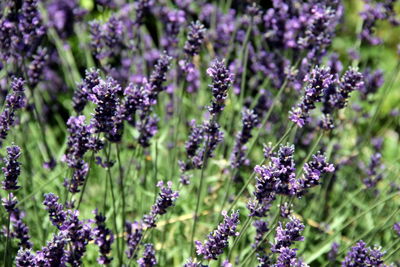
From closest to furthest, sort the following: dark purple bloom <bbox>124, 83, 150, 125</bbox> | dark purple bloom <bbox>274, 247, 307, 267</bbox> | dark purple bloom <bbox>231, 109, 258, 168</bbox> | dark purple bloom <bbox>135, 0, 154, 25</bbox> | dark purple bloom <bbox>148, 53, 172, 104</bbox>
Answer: dark purple bloom <bbox>274, 247, 307, 267</bbox>
dark purple bloom <bbox>124, 83, 150, 125</bbox>
dark purple bloom <bbox>148, 53, 172, 104</bbox>
dark purple bloom <bbox>231, 109, 258, 168</bbox>
dark purple bloom <bbox>135, 0, 154, 25</bbox>

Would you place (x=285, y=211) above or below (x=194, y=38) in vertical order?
below

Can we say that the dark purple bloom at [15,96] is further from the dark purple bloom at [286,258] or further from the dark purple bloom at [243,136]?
the dark purple bloom at [286,258]

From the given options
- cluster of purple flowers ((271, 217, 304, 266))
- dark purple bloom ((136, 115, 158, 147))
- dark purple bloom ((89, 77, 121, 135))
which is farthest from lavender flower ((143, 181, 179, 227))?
dark purple bloom ((136, 115, 158, 147))

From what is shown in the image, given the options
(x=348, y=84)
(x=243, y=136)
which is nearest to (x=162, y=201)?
(x=243, y=136)

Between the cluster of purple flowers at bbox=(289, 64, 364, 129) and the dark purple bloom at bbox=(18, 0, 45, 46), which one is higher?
the dark purple bloom at bbox=(18, 0, 45, 46)

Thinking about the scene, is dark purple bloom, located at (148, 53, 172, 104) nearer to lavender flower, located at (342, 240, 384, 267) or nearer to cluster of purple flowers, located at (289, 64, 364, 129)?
cluster of purple flowers, located at (289, 64, 364, 129)

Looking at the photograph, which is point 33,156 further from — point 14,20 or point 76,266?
point 76,266

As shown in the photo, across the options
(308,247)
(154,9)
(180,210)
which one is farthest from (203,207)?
(154,9)

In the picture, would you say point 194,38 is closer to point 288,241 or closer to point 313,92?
point 313,92

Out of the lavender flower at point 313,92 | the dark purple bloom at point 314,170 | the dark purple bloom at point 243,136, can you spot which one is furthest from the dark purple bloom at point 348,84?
the dark purple bloom at point 314,170
